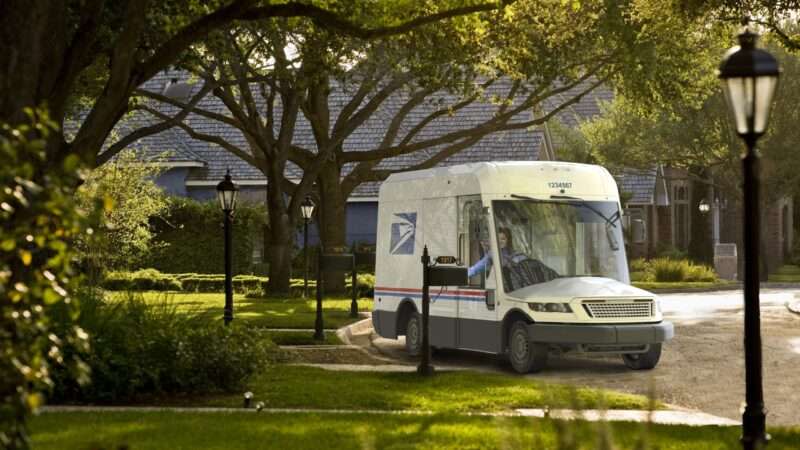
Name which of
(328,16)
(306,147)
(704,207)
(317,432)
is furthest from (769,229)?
(317,432)

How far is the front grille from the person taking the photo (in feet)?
60.7

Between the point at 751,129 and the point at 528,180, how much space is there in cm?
920

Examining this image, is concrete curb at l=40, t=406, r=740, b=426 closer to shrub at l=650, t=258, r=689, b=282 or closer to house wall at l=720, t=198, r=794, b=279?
shrub at l=650, t=258, r=689, b=282

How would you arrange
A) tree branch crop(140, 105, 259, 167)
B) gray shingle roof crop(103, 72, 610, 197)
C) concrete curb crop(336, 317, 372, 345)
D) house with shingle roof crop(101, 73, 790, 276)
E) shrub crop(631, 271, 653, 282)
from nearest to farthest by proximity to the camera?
1. concrete curb crop(336, 317, 372, 345)
2. tree branch crop(140, 105, 259, 167)
3. shrub crop(631, 271, 653, 282)
4. house with shingle roof crop(101, 73, 790, 276)
5. gray shingle roof crop(103, 72, 610, 197)

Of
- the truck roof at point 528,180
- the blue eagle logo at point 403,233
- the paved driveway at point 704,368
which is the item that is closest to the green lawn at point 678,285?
the paved driveway at point 704,368

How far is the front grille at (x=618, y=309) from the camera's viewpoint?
1850cm

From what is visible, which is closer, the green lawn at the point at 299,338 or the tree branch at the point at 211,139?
the green lawn at the point at 299,338

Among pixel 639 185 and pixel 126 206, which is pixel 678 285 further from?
pixel 126 206

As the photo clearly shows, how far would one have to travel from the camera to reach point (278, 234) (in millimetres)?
35594

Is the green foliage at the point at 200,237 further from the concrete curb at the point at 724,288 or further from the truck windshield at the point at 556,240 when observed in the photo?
the truck windshield at the point at 556,240

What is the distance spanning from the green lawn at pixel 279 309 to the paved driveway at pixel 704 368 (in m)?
2.56

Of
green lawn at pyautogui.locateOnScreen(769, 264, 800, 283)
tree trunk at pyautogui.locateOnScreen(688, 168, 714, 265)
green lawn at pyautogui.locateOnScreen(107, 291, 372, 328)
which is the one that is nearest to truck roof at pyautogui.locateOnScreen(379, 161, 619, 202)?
green lawn at pyautogui.locateOnScreen(107, 291, 372, 328)

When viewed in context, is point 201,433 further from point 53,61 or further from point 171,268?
point 171,268

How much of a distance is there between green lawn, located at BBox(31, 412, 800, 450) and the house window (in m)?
51.6
